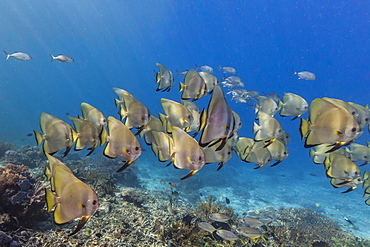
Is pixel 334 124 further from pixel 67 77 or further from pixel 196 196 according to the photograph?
pixel 67 77

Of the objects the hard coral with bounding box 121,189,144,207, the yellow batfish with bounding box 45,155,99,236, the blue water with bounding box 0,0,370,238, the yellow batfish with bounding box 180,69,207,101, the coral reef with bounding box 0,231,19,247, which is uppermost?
the blue water with bounding box 0,0,370,238

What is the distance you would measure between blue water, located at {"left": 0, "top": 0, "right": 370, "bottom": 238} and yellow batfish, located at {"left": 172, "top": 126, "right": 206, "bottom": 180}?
2736 inches

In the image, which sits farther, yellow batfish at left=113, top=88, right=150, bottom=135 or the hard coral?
the hard coral

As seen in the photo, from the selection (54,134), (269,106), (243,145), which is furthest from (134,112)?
(269,106)

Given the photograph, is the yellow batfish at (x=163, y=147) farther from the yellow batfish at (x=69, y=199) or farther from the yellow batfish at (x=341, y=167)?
the yellow batfish at (x=341, y=167)

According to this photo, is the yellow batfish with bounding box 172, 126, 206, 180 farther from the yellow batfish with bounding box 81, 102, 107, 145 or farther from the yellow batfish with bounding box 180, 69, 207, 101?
the yellow batfish with bounding box 81, 102, 107, 145

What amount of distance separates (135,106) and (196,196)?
1341 centimetres

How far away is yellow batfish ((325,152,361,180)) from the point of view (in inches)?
123

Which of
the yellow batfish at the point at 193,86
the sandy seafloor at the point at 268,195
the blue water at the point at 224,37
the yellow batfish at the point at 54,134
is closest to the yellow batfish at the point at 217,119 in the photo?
the yellow batfish at the point at 193,86

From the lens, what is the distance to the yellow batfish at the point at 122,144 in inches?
88.8

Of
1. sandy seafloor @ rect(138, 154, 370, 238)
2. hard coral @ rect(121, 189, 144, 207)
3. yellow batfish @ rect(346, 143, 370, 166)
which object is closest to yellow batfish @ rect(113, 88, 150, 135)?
yellow batfish @ rect(346, 143, 370, 166)

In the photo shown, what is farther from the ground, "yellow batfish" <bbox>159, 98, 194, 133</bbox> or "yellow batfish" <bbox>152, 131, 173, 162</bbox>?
"yellow batfish" <bbox>159, 98, 194, 133</bbox>

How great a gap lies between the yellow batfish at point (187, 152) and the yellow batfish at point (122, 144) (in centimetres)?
48

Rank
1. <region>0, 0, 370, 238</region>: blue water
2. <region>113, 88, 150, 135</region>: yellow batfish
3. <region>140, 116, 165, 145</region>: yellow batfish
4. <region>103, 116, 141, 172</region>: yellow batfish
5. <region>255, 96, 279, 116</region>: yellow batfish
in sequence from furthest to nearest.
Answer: <region>0, 0, 370, 238</region>: blue water < <region>255, 96, 279, 116</region>: yellow batfish < <region>140, 116, 165, 145</region>: yellow batfish < <region>113, 88, 150, 135</region>: yellow batfish < <region>103, 116, 141, 172</region>: yellow batfish
